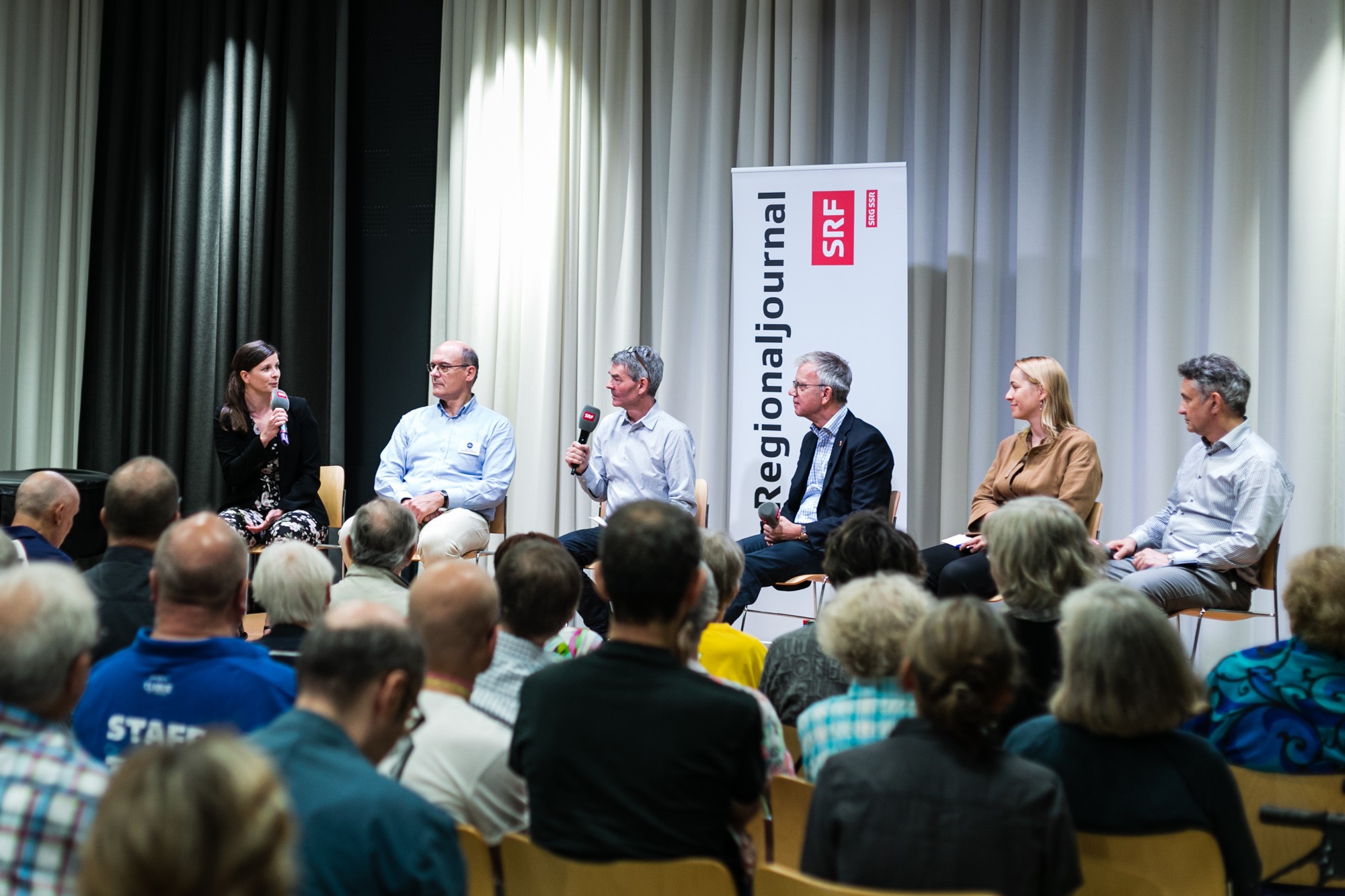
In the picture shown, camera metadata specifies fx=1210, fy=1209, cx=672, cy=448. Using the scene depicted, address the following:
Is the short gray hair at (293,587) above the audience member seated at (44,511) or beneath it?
beneath

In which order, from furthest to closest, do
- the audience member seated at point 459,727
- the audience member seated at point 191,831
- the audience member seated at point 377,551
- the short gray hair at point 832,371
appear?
the short gray hair at point 832,371 < the audience member seated at point 377,551 < the audience member seated at point 459,727 < the audience member seated at point 191,831

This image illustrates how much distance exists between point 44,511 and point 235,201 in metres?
3.84

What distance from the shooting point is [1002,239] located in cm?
602

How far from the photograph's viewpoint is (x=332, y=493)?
5781 mm

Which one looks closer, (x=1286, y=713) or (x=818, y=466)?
(x=1286, y=713)

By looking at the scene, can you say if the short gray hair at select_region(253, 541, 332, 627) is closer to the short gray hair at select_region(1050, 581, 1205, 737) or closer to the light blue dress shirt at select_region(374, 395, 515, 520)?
the short gray hair at select_region(1050, 581, 1205, 737)

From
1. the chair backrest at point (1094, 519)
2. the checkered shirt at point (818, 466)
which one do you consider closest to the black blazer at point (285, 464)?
the checkered shirt at point (818, 466)

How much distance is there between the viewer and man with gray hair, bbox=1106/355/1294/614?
4.21 metres

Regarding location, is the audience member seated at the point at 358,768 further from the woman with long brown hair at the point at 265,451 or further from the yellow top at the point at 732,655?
the woman with long brown hair at the point at 265,451

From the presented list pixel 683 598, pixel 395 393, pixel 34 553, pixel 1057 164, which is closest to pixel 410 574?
pixel 395 393

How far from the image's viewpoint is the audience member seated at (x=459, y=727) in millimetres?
1957

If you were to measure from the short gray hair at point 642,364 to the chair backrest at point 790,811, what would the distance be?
351 centimetres

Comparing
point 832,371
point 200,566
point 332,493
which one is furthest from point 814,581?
point 200,566

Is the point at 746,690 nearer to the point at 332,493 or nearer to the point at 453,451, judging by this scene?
the point at 453,451
